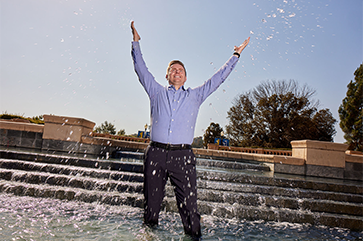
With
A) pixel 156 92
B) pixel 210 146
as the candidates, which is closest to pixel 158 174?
pixel 156 92

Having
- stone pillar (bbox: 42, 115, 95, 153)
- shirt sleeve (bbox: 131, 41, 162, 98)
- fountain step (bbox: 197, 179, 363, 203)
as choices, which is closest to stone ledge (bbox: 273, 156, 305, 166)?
fountain step (bbox: 197, 179, 363, 203)

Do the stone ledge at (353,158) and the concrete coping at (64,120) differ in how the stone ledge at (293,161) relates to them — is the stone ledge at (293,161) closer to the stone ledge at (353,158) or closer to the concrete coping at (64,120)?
the stone ledge at (353,158)

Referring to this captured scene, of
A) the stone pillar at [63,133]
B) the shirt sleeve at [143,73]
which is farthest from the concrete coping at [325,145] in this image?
the stone pillar at [63,133]

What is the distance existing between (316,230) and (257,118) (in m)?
26.0

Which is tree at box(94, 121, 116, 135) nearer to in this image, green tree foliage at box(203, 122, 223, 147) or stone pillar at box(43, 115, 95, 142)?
green tree foliage at box(203, 122, 223, 147)

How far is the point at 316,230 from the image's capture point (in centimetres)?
335

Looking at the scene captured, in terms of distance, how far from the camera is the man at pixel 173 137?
2188 mm

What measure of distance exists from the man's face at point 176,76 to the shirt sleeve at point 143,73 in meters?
0.16

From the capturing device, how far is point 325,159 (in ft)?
25.1

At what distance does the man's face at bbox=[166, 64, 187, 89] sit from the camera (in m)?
2.43

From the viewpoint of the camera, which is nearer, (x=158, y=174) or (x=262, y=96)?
(x=158, y=174)

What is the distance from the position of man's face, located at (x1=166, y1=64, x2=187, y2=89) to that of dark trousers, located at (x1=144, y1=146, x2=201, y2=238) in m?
0.73

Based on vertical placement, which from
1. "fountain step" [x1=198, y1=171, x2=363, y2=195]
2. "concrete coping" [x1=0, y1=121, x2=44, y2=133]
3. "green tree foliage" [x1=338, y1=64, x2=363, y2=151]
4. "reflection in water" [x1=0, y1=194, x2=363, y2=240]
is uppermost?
"green tree foliage" [x1=338, y1=64, x2=363, y2=151]

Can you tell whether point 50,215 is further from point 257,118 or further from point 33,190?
point 257,118
